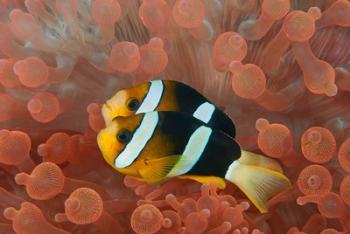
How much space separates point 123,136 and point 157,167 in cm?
7

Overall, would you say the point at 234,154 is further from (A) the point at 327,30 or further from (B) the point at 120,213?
(A) the point at 327,30

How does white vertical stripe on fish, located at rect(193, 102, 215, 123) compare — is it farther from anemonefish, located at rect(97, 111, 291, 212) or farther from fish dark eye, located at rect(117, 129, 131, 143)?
fish dark eye, located at rect(117, 129, 131, 143)

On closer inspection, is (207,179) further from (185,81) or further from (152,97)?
(185,81)

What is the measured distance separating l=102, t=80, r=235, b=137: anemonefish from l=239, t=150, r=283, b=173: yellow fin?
0.06 meters

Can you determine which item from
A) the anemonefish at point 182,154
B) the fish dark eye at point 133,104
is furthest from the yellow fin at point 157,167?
the fish dark eye at point 133,104

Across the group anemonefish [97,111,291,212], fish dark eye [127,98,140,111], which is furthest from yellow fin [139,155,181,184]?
fish dark eye [127,98,140,111]

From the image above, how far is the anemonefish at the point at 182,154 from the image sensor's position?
91 centimetres

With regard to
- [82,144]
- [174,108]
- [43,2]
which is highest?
[43,2]

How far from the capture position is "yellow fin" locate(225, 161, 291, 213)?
0.96 meters

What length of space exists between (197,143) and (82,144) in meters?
0.27

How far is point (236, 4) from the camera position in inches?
44.4

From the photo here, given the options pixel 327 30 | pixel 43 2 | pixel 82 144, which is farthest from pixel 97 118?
pixel 327 30

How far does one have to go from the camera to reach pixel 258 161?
0.99 m

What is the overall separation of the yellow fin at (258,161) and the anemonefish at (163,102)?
62 mm
